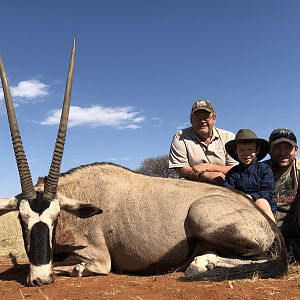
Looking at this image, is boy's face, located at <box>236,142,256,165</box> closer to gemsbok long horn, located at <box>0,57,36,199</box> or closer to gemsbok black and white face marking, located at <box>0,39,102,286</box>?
gemsbok black and white face marking, located at <box>0,39,102,286</box>

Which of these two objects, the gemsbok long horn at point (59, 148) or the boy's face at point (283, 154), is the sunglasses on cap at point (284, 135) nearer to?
the boy's face at point (283, 154)

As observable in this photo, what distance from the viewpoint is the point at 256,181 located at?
19.5ft

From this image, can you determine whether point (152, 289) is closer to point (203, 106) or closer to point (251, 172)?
point (251, 172)

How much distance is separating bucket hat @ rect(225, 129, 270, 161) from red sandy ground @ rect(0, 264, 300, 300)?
2089mm

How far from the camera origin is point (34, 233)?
14.2ft

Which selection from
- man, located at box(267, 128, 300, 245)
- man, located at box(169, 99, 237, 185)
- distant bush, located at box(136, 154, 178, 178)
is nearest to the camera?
man, located at box(267, 128, 300, 245)

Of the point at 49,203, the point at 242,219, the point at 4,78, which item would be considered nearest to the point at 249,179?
the point at 242,219

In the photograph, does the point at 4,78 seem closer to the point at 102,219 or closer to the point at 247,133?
the point at 102,219

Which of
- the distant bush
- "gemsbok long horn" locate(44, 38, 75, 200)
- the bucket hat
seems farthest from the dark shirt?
the distant bush

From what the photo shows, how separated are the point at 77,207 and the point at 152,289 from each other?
56.6 inches

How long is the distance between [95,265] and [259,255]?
70.1 inches

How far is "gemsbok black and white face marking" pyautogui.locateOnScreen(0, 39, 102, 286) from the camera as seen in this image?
4.29 metres

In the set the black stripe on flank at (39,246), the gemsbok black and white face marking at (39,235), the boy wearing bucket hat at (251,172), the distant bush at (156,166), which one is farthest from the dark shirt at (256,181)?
the distant bush at (156,166)

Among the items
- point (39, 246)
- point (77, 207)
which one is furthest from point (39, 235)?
point (77, 207)
